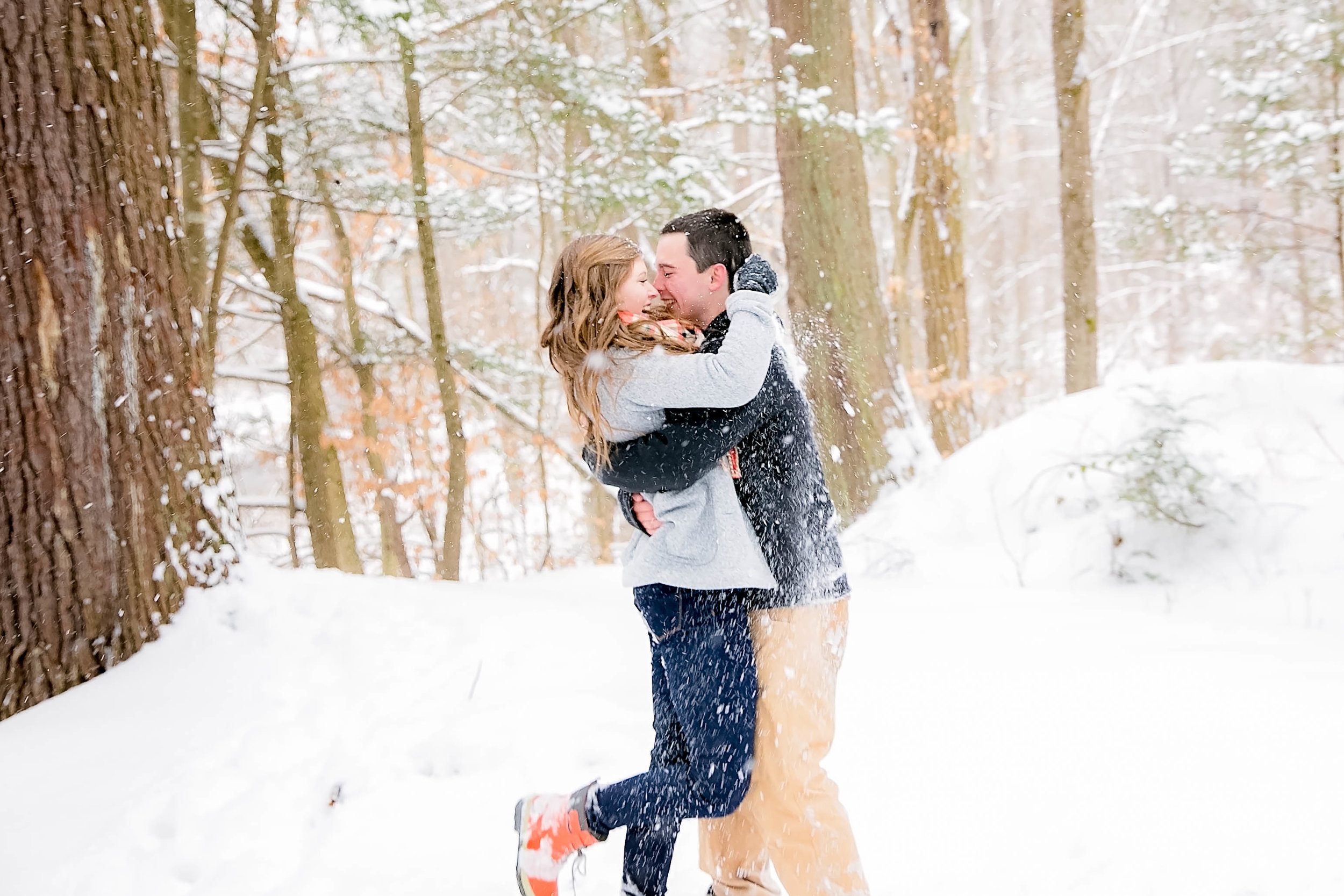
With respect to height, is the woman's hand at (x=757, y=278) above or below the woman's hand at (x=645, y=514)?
above

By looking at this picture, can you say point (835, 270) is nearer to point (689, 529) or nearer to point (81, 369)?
point (689, 529)

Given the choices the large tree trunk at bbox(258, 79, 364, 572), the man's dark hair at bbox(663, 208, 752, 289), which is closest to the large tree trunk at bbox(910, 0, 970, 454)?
the large tree trunk at bbox(258, 79, 364, 572)

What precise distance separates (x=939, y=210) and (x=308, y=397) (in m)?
6.84

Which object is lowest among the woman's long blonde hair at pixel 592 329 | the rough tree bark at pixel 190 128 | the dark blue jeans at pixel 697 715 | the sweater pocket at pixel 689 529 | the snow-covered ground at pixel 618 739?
the snow-covered ground at pixel 618 739

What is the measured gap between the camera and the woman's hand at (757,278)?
1897mm

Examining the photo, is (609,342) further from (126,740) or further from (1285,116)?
(1285,116)

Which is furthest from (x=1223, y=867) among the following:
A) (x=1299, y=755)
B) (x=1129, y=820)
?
(x=1299, y=755)

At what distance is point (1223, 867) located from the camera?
1.87 meters

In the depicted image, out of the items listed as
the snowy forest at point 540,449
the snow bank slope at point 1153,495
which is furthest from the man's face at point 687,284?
the snow bank slope at point 1153,495

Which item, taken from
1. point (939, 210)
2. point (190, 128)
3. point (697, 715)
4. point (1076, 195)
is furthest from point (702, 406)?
point (1076, 195)

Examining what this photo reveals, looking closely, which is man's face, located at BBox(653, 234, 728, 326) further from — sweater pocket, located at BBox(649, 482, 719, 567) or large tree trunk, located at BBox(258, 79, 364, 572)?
large tree trunk, located at BBox(258, 79, 364, 572)

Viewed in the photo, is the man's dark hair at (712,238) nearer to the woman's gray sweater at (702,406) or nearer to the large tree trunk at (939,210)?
the woman's gray sweater at (702,406)

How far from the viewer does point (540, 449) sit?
10.2 metres

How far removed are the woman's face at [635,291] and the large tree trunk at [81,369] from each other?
5.94 ft
